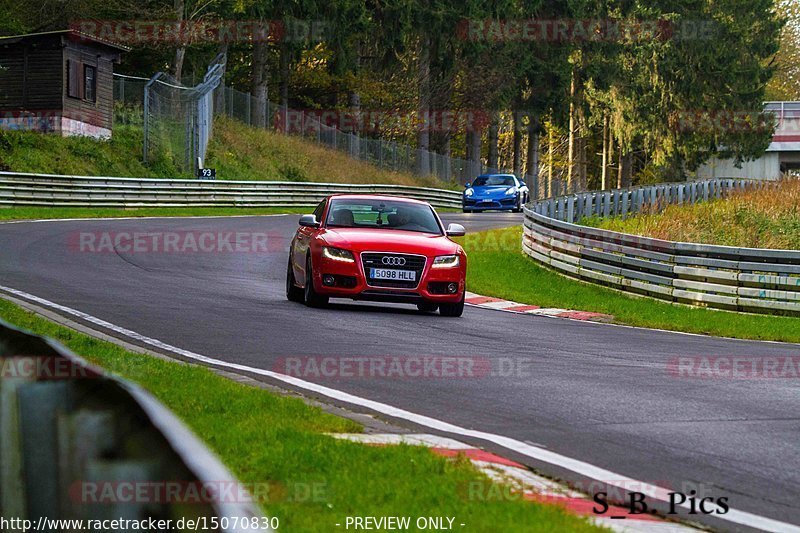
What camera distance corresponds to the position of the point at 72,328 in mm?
A: 13031

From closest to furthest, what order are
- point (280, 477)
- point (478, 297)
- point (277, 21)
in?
point (280, 477) < point (478, 297) < point (277, 21)

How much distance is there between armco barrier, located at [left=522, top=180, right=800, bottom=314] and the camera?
21.2 m

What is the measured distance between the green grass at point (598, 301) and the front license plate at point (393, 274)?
366cm

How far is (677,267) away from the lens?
22078 mm

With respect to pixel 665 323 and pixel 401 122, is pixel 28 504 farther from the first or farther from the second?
pixel 401 122

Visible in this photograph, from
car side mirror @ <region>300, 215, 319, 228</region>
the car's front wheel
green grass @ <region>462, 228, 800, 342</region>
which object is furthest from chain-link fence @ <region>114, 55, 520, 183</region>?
car side mirror @ <region>300, 215, 319, 228</region>

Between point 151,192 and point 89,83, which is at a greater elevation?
point 89,83

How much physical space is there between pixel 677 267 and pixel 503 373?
11462 mm

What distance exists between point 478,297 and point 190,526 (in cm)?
1963

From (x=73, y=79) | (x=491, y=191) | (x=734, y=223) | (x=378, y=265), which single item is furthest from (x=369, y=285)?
(x=73, y=79)

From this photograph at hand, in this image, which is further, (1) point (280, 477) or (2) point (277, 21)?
(2) point (277, 21)

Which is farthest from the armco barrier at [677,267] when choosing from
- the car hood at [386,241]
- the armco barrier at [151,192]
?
the armco barrier at [151,192]

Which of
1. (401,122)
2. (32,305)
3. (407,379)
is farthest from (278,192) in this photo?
(407,379)

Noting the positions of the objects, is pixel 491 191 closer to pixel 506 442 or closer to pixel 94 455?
pixel 506 442
